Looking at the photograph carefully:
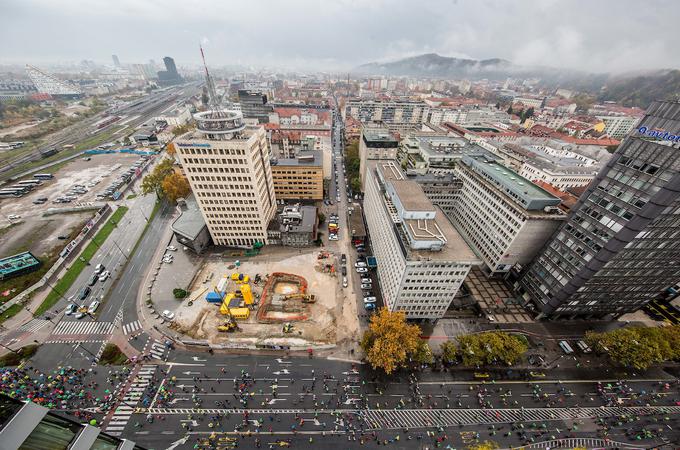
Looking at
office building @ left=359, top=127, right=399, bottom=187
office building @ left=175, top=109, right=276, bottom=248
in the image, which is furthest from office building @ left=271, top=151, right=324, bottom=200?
office building @ left=359, top=127, right=399, bottom=187

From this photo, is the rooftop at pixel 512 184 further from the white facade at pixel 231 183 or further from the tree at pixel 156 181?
the tree at pixel 156 181

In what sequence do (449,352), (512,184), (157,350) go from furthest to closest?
(512,184) < (157,350) < (449,352)

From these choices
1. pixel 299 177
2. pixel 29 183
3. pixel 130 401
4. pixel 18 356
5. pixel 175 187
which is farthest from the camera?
pixel 29 183

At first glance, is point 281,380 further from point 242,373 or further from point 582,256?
point 582,256

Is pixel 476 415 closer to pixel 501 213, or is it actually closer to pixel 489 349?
pixel 489 349

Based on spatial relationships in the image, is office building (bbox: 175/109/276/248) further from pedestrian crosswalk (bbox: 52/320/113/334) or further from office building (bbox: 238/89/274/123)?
office building (bbox: 238/89/274/123)

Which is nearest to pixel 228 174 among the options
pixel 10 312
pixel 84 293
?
pixel 84 293
